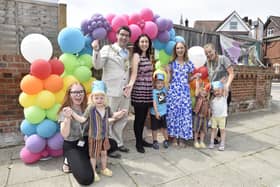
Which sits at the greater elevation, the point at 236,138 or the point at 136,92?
the point at 136,92

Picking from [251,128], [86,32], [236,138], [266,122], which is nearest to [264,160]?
[236,138]

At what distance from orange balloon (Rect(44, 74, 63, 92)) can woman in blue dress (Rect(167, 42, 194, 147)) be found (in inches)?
59.1

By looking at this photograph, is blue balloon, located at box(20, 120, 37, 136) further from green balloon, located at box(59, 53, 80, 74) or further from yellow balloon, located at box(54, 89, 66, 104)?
green balloon, located at box(59, 53, 80, 74)

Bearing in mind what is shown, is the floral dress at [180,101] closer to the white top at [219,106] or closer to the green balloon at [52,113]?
the white top at [219,106]

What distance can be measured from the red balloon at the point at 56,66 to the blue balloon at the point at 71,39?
0.20 metres

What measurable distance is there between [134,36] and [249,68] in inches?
156

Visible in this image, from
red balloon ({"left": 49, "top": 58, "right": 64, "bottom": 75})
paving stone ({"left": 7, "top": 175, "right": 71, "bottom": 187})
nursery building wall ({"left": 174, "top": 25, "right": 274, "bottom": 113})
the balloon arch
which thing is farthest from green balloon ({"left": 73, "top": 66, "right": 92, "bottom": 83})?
nursery building wall ({"left": 174, "top": 25, "right": 274, "bottom": 113})

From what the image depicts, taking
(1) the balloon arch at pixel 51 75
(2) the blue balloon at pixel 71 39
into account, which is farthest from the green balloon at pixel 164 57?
(2) the blue balloon at pixel 71 39

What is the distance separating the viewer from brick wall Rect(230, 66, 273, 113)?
5.30 m

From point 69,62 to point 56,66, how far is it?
0.62 feet

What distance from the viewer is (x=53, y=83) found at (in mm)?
2396

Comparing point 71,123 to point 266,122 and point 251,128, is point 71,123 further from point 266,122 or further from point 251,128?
point 266,122

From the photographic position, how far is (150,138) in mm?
3498

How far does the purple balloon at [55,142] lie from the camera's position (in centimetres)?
244
